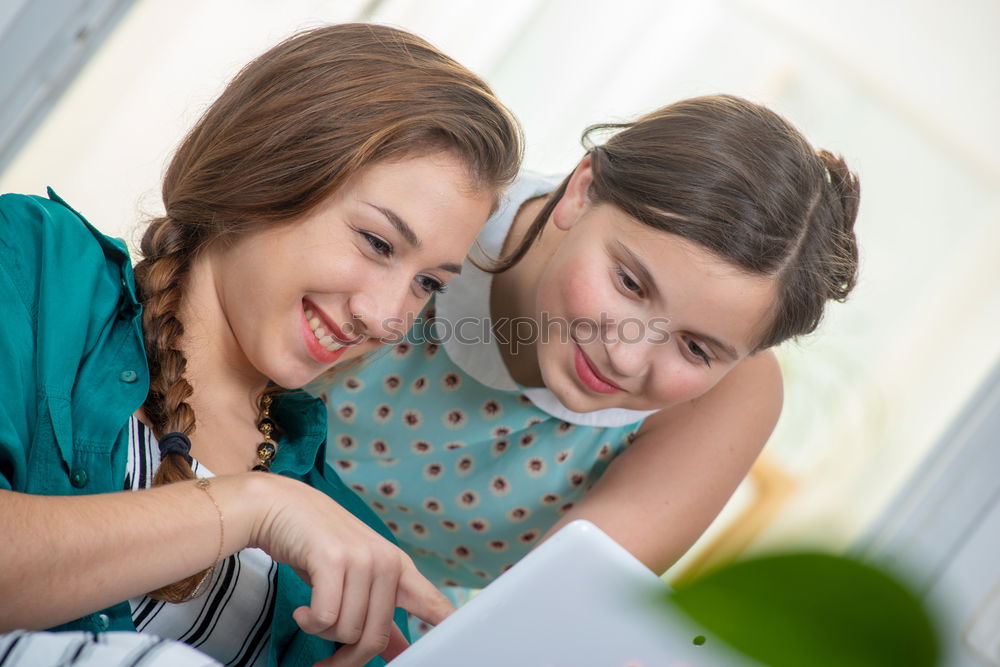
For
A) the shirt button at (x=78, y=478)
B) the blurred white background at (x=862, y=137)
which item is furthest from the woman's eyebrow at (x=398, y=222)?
the blurred white background at (x=862, y=137)

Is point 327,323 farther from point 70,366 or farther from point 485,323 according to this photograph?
point 485,323

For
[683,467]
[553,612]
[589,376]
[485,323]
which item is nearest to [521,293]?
[485,323]

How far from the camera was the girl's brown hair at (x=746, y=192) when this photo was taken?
3.08 ft

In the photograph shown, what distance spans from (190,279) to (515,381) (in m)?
0.46

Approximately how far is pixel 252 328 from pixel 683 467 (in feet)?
1.86

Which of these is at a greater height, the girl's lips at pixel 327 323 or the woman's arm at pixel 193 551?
the girl's lips at pixel 327 323

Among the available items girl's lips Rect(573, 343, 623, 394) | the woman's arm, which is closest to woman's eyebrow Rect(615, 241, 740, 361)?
girl's lips Rect(573, 343, 623, 394)

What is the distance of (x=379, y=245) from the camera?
2.83ft

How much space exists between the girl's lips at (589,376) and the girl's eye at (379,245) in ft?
0.80

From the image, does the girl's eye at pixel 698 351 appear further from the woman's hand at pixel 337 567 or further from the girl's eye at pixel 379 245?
the woman's hand at pixel 337 567

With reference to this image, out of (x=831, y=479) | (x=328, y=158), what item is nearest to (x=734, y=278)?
(x=328, y=158)

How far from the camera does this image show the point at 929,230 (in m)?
2.63

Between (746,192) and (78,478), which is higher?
(746,192)

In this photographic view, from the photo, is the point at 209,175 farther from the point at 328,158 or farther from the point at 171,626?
the point at 171,626
